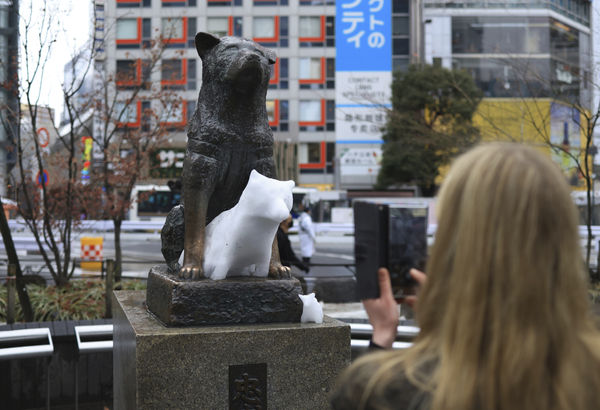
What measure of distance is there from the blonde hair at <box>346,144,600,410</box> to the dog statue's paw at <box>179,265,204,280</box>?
2316mm

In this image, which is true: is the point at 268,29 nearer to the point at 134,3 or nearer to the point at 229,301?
the point at 134,3

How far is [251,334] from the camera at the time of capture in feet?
10.8

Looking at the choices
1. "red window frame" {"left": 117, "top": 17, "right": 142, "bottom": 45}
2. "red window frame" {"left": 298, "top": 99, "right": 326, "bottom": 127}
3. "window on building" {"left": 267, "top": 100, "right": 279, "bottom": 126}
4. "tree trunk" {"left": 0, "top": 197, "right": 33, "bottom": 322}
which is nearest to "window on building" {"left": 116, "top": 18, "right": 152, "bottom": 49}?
"red window frame" {"left": 117, "top": 17, "right": 142, "bottom": 45}

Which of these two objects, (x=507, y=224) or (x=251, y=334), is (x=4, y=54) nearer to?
(x=251, y=334)

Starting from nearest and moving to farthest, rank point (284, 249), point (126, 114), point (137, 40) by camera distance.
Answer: point (284, 249) < point (126, 114) < point (137, 40)

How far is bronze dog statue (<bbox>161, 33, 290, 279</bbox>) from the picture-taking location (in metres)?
3.57

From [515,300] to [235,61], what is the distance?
8.50 feet

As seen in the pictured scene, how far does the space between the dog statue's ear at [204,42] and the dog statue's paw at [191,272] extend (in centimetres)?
125

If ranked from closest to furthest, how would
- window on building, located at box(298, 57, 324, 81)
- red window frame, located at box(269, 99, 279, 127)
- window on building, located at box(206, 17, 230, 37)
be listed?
window on building, located at box(206, 17, 230, 37), red window frame, located at box(269, 99, 279, 127), window on building, located at box(298, 57, 324, 81)

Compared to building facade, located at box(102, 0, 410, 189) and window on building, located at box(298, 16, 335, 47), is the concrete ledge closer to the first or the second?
building facade, located at box(102, 0, 410, 189)

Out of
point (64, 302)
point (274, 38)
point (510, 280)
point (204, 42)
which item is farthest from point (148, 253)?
point (274, 38)

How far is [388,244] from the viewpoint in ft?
5.10

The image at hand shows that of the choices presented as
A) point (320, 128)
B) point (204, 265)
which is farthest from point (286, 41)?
point (204, 265)

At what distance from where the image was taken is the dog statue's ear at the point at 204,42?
145 inches
